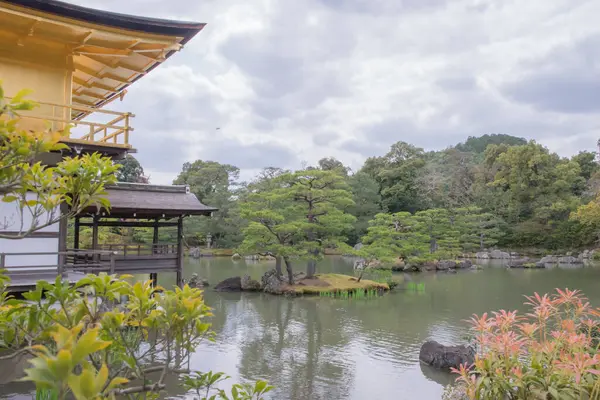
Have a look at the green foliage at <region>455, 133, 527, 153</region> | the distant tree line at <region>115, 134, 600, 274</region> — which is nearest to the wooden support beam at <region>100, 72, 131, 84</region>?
the distant tree line at <region>115, 134, 600, 274</region>

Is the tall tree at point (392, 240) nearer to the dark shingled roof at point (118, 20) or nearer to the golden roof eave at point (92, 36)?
the golden roof eave at point (92, 36)

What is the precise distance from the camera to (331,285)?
13.5 m

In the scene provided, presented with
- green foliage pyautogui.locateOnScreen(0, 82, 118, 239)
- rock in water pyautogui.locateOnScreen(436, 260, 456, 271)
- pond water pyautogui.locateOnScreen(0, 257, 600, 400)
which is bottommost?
pond water pyautogui.locateOnScreen(0, 257, 600, 400)

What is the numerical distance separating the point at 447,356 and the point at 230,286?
27.4 ft

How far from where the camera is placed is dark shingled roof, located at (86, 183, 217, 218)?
755 centimetres

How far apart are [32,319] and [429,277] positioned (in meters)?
16.9

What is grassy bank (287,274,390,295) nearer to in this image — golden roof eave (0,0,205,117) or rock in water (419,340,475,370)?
rock in water (419,340,475,370)

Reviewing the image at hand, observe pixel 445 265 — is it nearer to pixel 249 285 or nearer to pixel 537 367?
pixel 249 285

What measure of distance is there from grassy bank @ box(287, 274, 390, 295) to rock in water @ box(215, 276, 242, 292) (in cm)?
160

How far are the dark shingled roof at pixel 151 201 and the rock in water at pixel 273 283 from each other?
17.2ft

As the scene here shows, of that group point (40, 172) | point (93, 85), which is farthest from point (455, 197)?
point (40, 172)

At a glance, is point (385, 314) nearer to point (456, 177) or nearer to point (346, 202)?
point (346, 202)

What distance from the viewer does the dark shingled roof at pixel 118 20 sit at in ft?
18.0

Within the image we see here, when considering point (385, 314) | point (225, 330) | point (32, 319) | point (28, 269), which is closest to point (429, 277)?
point (385, 314)
